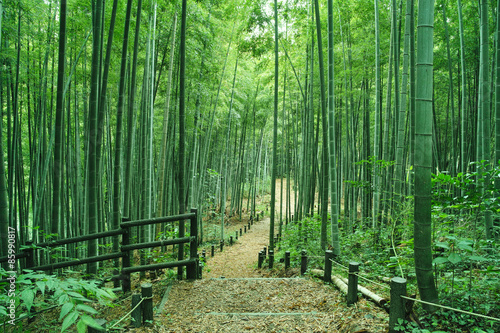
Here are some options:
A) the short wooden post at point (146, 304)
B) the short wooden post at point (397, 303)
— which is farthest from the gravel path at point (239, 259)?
the short wooden post at point (397, 303)

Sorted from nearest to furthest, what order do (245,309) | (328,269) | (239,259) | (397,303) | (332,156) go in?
(397,303) → (245,309) → (328,269) → (332,156) → (239,259)

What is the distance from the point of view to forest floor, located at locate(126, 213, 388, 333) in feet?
6.58

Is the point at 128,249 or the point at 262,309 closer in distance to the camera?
the point at 262,309

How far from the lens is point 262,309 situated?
253 cm

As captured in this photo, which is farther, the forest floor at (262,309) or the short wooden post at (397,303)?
the forest floor at (262,309)

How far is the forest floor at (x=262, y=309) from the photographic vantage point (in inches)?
79.0

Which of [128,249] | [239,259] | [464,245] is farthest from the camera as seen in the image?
[239,259]

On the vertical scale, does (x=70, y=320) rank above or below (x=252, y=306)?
above

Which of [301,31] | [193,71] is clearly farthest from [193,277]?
[301,31]

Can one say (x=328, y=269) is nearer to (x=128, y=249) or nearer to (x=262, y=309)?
(x=262, y=309)

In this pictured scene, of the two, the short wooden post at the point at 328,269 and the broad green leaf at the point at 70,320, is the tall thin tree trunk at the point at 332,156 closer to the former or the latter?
the short wooden post at the point at 328,269

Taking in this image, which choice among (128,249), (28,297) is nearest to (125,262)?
(128,249)

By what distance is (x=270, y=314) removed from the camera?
7.62ft

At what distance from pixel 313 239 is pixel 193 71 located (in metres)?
4.17
